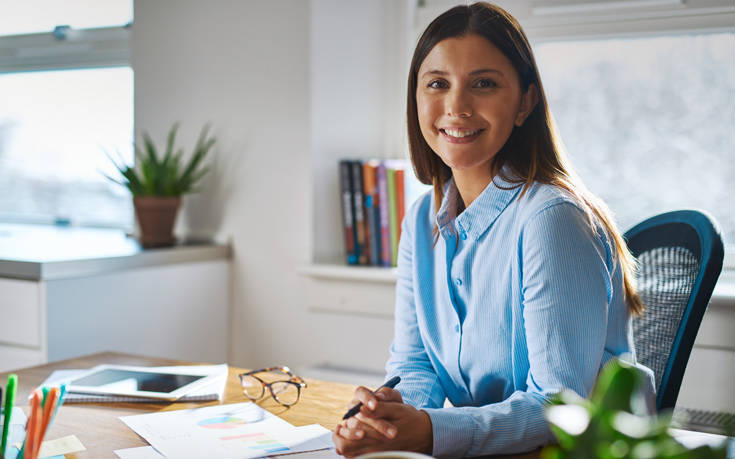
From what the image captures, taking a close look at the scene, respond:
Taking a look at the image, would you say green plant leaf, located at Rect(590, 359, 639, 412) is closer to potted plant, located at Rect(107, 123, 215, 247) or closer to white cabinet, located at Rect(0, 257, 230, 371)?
white cabinet, located at Rect(0, 257, 230, 371)

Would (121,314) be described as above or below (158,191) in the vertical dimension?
below

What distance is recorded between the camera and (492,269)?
1.12 metres

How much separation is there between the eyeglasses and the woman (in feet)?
0.55

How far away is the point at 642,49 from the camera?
2.12 meters

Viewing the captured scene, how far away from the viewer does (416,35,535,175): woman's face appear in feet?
3.72

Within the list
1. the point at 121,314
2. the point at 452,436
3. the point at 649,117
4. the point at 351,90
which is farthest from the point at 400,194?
the point at 452,436

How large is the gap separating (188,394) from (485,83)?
0.68 metres

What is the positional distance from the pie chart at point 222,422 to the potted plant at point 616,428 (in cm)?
67


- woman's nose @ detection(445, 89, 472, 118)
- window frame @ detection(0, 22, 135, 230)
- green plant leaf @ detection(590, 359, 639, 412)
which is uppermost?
window frame @ detection(0, 22, 135, 230)

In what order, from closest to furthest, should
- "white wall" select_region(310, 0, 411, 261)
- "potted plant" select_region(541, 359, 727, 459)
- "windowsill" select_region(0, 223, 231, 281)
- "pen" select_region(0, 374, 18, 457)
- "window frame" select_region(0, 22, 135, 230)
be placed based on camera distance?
1. "potted plant" select_region(541, 359, 727, 459)
2. "pen" select_region(0, 374, 18, 457)
3. "windowsill" select_region(0, 223, 231, 281)
4. "white wall" select_region(310, 0, 411, 261)
5. "window frame" select_region(0, 22, 135, 230)

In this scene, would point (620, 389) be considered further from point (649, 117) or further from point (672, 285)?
point (649, 117)

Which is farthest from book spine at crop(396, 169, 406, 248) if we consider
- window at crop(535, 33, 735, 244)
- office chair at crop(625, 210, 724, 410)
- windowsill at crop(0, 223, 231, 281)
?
office chair at crop(625, 210, 724, 410)

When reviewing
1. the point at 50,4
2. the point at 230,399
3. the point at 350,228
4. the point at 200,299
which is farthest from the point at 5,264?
the point at 50,4

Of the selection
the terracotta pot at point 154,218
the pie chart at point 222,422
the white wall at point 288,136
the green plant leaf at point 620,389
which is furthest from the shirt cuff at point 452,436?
the terracotta pot at point 154,218
